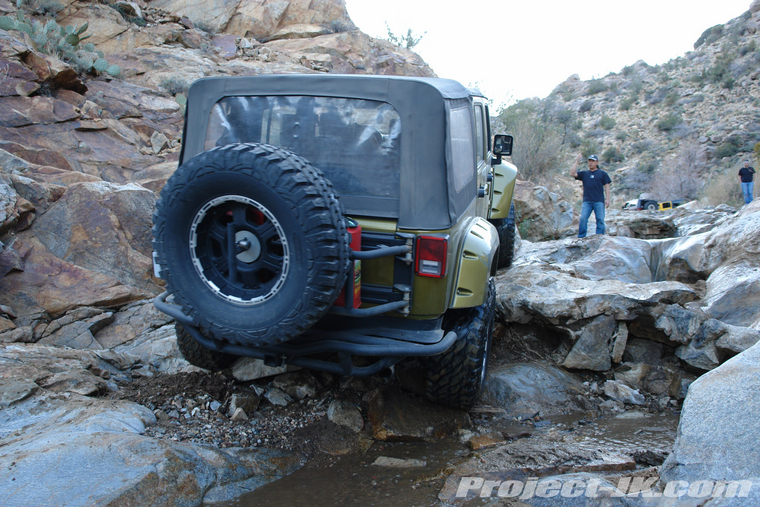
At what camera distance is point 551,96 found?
156ft

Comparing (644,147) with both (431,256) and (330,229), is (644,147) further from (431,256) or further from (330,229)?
(330,229)

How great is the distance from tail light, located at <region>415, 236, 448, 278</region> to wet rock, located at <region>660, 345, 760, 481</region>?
1.28 meters

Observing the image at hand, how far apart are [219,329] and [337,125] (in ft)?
4.20

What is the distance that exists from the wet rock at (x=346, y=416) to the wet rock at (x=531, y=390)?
102cm

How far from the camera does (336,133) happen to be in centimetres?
283

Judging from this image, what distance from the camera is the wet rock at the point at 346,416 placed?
310cm

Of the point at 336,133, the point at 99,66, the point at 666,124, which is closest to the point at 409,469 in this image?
the point at 336,133

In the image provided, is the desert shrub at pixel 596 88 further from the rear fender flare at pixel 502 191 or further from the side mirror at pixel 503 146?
the side mirror at pixel 503 146

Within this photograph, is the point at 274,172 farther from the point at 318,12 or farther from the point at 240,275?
the point at 318,12

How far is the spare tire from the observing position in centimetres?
221

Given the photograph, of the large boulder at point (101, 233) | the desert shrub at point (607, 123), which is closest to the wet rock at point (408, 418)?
the large boulder at point (101, 233)

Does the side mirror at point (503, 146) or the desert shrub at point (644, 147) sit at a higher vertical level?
the desert shrub at point (644, 147)

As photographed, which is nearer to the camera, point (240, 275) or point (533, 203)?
point (240, 275)

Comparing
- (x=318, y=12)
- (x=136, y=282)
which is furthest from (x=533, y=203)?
(x=318, y=12)
